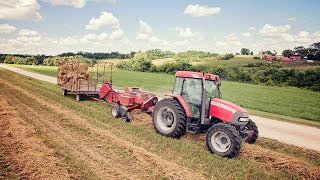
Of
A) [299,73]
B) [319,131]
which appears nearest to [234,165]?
[319,131]

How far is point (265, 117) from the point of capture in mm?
17609

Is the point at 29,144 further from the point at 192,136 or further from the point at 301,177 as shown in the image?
the point at 301,177

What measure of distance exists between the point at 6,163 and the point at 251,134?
23.5 ft

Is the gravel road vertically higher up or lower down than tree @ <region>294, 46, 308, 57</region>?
lower down

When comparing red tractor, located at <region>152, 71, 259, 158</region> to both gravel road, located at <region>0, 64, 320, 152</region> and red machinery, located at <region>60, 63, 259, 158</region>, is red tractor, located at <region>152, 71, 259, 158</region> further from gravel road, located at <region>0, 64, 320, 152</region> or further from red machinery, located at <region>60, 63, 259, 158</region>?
gravel road, located at <region>0, 64, 320, 152</region>

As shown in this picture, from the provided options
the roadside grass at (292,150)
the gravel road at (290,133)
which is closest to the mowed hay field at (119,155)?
the roadside grass at (292,150)

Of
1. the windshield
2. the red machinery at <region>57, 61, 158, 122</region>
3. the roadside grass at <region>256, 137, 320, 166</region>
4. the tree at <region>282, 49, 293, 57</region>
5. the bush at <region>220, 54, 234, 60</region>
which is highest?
the tree at <region>282, 49, 293, 57</region>

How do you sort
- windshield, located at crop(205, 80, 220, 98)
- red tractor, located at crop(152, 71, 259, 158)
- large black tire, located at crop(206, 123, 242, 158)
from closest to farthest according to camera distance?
large black tire, located at crop(206, 123, 242, 158)
red tractor, located at crop(152, 71, 259, 158)
windshield, located at crop(205, 80, 220, 98)

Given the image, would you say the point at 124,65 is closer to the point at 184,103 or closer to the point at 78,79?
the point at 78,79

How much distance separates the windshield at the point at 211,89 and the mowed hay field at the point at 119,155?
1582 mm

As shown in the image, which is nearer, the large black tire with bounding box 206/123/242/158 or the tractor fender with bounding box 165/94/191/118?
the large black tire with bounding box 206/123/242/158

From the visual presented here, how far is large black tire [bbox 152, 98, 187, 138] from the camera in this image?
9.79m

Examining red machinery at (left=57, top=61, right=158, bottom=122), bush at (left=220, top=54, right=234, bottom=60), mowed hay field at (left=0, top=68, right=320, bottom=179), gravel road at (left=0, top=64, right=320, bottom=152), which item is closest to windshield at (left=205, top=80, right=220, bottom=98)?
mowed hay field at (left=0, top=68, right=320, bottom=179)

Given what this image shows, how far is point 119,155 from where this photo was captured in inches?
332
